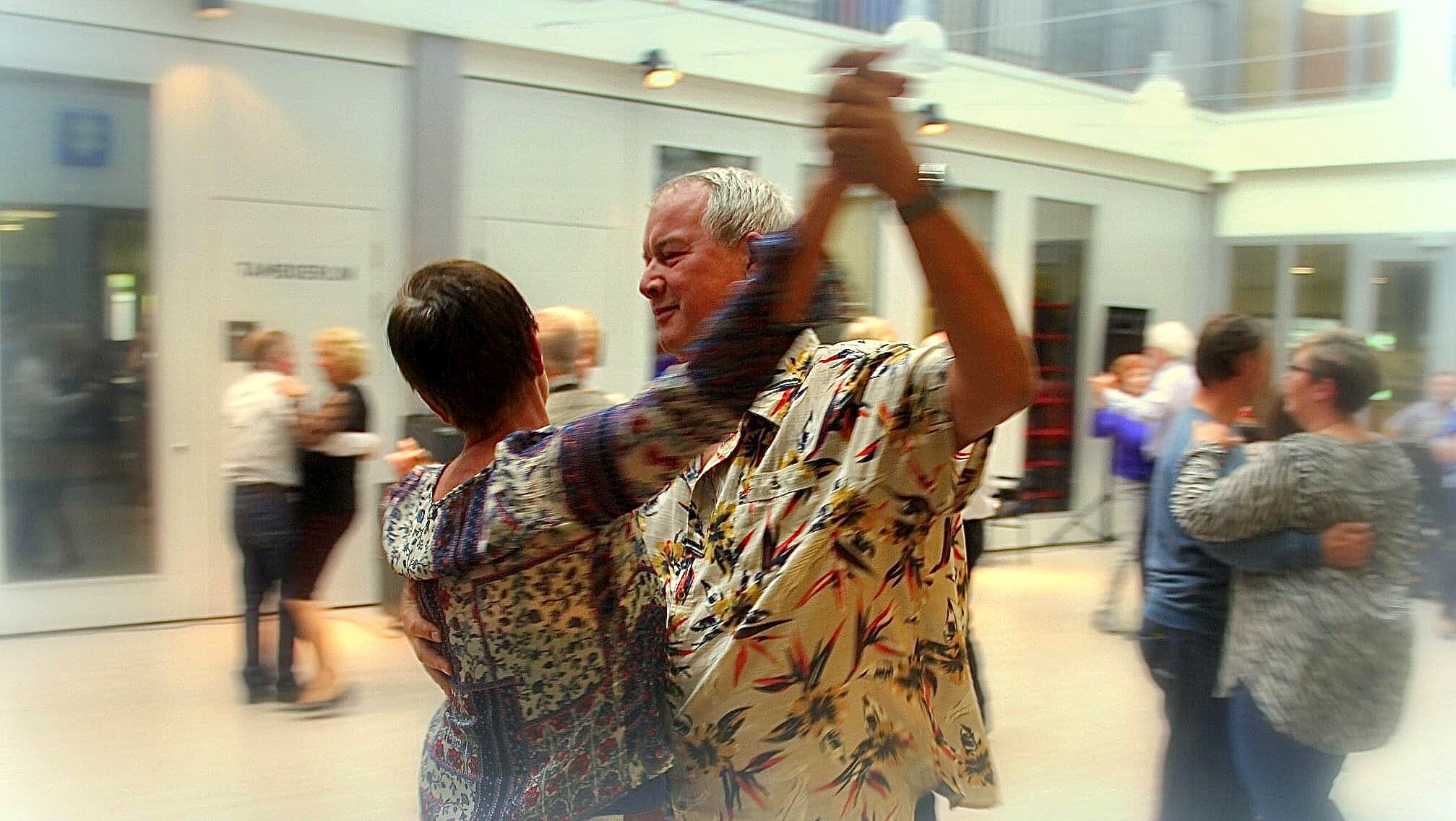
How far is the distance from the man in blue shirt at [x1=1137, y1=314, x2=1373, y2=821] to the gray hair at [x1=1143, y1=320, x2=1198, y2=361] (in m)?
2.79

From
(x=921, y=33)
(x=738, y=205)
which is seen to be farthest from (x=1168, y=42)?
(x=738, y=205)

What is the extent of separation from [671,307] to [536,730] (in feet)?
1.67

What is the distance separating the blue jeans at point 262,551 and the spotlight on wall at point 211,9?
7.96 feet

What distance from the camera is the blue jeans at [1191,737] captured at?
9.32 ft

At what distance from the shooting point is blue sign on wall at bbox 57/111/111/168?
544 cm

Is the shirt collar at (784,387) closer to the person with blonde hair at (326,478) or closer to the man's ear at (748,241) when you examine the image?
the man's ear at (748,241)

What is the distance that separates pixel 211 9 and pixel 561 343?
3.13 metres

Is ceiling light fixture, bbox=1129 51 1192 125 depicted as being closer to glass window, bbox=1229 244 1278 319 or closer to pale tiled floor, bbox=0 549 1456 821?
glass window, bbox=1229 244 1278 319

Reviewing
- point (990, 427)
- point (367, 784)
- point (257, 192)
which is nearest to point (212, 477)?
point (257, 192)

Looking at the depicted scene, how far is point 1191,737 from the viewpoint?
2936mm

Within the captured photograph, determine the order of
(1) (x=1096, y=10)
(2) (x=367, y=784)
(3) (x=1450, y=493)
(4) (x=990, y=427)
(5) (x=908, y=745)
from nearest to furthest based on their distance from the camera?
(4) (x=990, y=427) < (5) (x=908, y=745) < (2) (x=367, y=784) < (3) (x=1450, y=493) < (1) (x=1096, y=10)

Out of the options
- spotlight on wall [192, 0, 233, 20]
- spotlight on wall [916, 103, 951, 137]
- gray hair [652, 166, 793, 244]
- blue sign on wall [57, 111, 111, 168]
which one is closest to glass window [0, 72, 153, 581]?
blue sign on wall [57, 111, 111, 168]

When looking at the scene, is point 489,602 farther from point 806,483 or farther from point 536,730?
point 806,483

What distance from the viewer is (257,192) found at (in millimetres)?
5836
